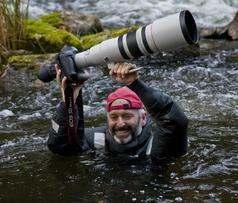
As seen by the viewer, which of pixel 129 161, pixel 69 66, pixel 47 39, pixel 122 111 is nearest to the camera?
pixel 69 66

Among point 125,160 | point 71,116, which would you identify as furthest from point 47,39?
point 125,160

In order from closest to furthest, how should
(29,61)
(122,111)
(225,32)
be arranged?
(122,111), (29,61), (225,32)

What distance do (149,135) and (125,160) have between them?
0.30m

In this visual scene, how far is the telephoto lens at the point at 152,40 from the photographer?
381 centimetres

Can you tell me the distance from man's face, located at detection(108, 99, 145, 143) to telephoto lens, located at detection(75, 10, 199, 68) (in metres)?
0.75

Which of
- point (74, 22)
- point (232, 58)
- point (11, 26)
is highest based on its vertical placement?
point (74, 22)

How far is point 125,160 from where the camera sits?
524 centimetres

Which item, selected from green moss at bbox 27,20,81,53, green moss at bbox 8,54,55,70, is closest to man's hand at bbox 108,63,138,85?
green moss at bbox 8,54,55,70

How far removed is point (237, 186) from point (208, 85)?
4.09 meters

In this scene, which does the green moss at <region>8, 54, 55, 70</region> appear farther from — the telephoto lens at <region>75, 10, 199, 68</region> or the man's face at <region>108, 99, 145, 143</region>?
the telephoto lens at <region>75, 10, 199, 68</region>

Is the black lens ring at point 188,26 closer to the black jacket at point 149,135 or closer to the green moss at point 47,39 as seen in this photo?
the black jacket at point 149,135

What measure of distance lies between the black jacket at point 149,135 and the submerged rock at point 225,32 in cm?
675

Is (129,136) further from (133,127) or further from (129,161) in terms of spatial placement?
(129,161)

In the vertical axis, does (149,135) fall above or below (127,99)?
below
